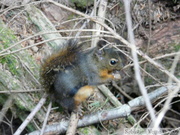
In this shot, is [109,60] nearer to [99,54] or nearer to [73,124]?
[99,54]

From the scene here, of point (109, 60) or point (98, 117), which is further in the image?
point (109, 60)

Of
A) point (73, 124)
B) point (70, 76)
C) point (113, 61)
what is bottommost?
point (73, 124)

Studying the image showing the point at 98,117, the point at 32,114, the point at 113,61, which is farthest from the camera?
the point at 113,61

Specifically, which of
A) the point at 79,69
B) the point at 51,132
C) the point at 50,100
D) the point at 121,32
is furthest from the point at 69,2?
the point at 51,132

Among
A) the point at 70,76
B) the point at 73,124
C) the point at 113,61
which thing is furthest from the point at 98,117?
the point at 113,61

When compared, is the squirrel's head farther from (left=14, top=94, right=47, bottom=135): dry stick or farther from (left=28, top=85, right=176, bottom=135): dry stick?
(left=14, top=94, right=47, bottom=135): dry stick

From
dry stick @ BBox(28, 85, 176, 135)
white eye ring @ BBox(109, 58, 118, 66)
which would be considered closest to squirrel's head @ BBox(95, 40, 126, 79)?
white eye ring @ BBox(109, 58, 118, 66)

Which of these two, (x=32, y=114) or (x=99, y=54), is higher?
(x=99, y=54)

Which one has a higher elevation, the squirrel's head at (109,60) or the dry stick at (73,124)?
the squirrel's head at (109,60)

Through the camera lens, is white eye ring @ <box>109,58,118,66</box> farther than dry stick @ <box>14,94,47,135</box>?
Yes

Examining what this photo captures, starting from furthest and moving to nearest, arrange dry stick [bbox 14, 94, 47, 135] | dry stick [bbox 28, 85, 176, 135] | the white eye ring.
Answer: the white eye ring → dry stick [bbox 28, 85, 176, 135] → dry stick [bbox 14, 94, 47, 135]

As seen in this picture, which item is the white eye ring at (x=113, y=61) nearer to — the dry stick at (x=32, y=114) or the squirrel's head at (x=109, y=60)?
the squirrel's head at (x=109, y=60)

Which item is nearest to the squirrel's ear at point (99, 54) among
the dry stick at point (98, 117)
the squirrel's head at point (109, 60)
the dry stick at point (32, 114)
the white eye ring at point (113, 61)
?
the squirrel's head at point (109, 60)
